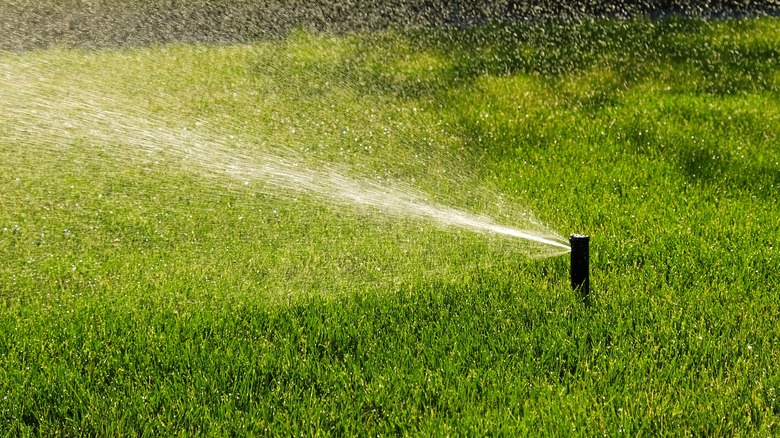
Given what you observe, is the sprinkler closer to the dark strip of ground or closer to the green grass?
the green grass

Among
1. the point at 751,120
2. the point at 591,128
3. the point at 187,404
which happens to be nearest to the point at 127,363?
the point at 187,404

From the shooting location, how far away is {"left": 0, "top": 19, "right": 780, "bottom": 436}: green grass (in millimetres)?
2838

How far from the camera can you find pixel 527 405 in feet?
9.17

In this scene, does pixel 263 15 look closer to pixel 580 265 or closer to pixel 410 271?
pixel 410 271

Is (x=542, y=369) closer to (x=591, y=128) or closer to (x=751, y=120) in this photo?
(x=591, y=128)

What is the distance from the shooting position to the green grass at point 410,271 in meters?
2.84

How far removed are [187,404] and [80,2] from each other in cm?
1255

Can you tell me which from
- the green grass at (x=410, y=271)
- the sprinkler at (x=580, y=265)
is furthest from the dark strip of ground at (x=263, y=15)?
the sprinkler at (x=580, y=265)

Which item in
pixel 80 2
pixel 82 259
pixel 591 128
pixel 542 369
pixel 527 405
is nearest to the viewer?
pixel 527 405

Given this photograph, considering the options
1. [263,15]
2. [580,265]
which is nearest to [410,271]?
[580,265]

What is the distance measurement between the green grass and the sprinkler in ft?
0.19

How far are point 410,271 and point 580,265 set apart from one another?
82cm

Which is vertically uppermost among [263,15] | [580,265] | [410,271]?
[263,15]

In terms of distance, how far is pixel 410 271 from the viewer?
389 cm
